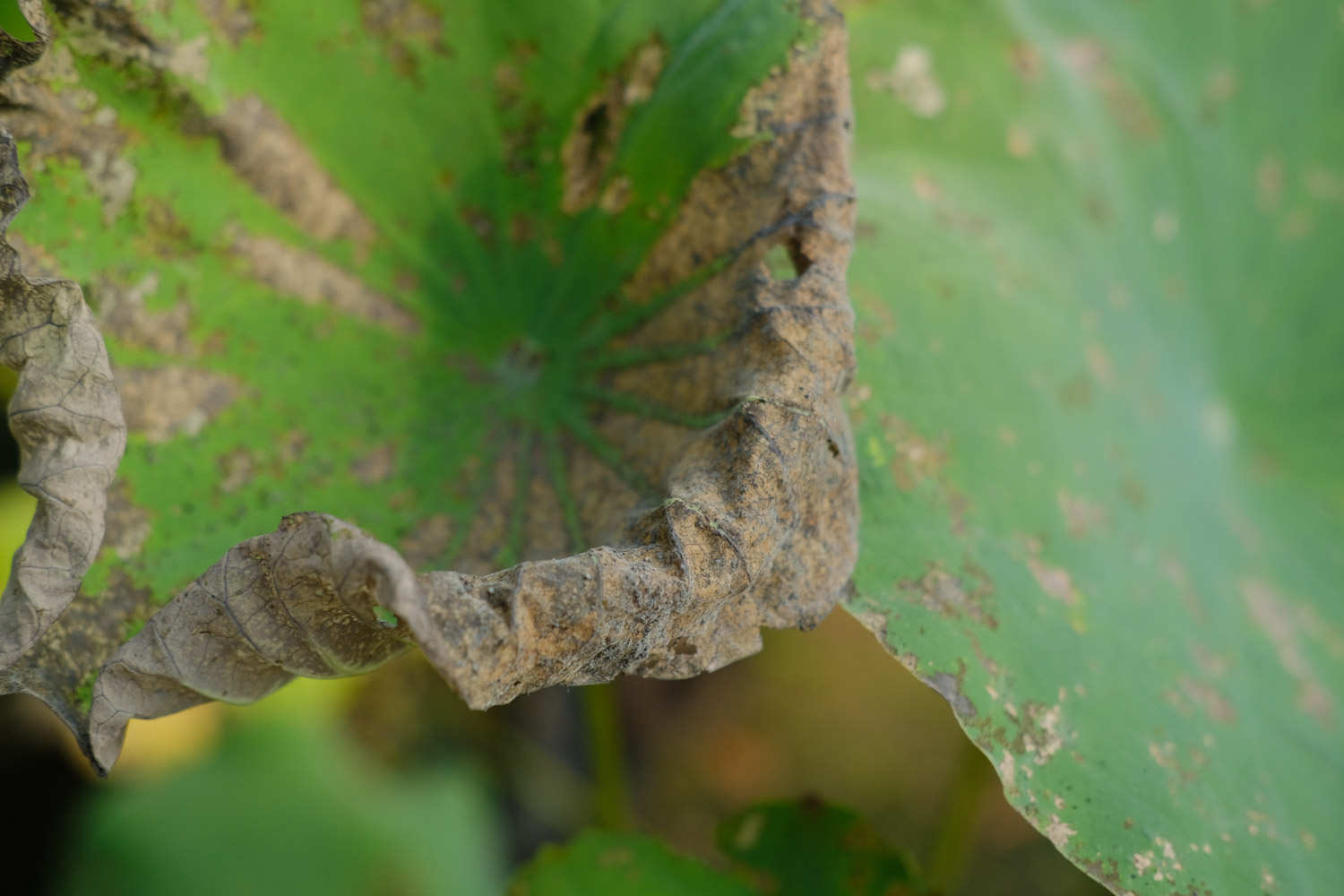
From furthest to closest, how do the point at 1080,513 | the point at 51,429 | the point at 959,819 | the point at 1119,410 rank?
the point at 959,819 < the point at 1119,410 < the point at 1080,513 < the point at 51,429

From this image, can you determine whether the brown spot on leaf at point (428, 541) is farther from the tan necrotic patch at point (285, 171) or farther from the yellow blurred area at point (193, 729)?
the yellow blurred area at point (193, 729)

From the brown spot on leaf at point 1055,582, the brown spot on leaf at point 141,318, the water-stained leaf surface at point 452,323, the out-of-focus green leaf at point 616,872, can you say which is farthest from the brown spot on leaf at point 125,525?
the brown spot on leaf at point 1055,582

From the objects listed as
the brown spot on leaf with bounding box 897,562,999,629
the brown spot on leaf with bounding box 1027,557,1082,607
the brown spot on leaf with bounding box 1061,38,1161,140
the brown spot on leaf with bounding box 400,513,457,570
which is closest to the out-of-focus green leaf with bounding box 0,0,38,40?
the brown spot on leaf with bounding box 400,513,457,570

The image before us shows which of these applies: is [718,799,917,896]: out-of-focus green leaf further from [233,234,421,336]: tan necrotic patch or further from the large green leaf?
[233,234,421,336]: tan necrotic patch

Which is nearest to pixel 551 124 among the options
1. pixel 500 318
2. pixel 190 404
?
pixel 500 318

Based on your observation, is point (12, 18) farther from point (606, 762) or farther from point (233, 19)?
point (606, 762)

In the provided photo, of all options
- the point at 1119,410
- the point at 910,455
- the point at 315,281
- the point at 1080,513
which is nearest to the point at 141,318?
the point at 315,281

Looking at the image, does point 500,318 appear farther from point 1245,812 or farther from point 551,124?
point 1245,812
